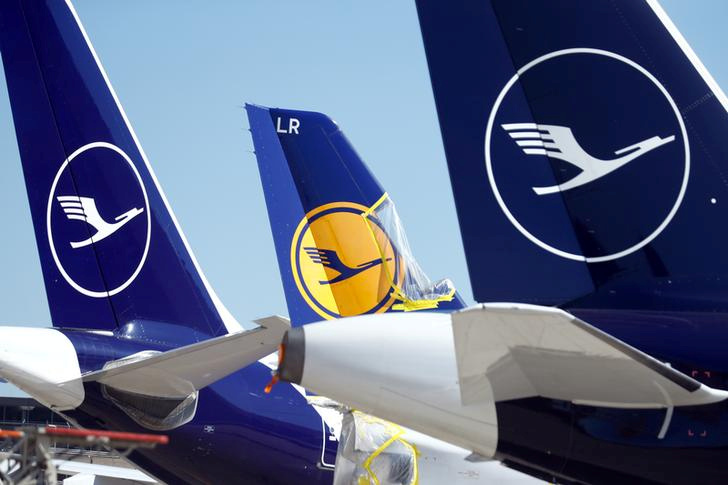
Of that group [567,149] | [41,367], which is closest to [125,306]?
[41,367]

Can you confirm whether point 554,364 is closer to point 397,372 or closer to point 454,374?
point 454,374

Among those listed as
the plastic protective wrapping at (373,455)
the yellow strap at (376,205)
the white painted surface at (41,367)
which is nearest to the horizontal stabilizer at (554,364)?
the plastic protective wrapping at (373,455)

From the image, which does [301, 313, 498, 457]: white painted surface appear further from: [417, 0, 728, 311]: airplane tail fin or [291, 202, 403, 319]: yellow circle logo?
[291, 202, 403, 319]: yellow circle logo

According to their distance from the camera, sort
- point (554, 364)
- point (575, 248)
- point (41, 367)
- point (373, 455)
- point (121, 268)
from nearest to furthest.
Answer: point (554, 364), point (575, 248), point (41, 367), point (373, 455), point (121, 268)

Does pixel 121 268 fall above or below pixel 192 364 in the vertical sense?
above

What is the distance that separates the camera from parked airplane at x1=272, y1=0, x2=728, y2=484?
5.46 metres

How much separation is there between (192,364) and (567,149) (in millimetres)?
4669

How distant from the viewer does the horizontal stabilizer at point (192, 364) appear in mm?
8906

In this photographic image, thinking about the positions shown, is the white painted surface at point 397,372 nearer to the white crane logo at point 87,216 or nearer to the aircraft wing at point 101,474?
the white crane logo at point 87,216

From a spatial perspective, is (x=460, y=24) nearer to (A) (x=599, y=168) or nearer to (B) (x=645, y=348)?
(A) (x=599, y=168)

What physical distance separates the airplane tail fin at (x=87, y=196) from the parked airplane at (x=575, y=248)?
6674 millimetres

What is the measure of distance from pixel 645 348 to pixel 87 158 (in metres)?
8.35

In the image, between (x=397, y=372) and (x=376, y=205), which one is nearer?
(x=397, y=372)

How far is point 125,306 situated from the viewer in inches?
480
